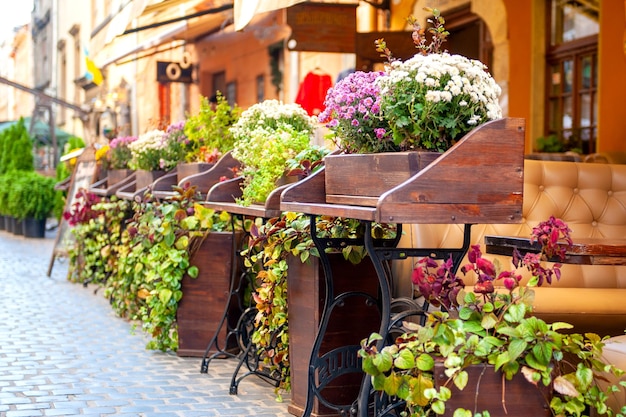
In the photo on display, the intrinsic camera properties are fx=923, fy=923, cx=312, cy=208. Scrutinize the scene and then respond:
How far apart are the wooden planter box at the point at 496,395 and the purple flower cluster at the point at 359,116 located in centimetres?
97

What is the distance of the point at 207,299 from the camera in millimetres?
5902

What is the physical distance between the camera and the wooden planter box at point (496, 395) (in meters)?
2.85

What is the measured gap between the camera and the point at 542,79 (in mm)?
9555

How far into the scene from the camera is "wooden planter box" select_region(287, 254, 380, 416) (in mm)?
4195

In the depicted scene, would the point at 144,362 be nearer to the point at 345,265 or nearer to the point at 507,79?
the point at 345,265

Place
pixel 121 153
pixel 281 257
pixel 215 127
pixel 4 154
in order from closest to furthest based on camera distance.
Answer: pixel 281 257 → pixel 215 127 → pixel 121 153 → pixel 4 154

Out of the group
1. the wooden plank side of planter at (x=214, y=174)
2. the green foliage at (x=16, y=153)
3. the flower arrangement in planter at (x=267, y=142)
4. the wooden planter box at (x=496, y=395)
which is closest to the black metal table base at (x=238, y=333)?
the wooden plank side of planter at (x=214, y=174)

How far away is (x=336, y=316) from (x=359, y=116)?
3.59 feet

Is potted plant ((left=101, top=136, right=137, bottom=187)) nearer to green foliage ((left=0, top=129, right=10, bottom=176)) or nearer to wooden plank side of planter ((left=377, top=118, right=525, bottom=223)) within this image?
wooden plank side of planter ((left=377, top=118, right=525, bottom=223))

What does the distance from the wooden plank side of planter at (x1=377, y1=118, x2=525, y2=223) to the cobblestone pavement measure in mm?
1777

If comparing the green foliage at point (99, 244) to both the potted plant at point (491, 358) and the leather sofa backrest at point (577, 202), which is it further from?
the potted plant at point (491, 358)

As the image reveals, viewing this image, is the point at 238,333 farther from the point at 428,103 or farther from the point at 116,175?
the point at 116,175

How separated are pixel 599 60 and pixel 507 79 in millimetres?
1337

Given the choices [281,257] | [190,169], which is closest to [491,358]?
[281,257]
